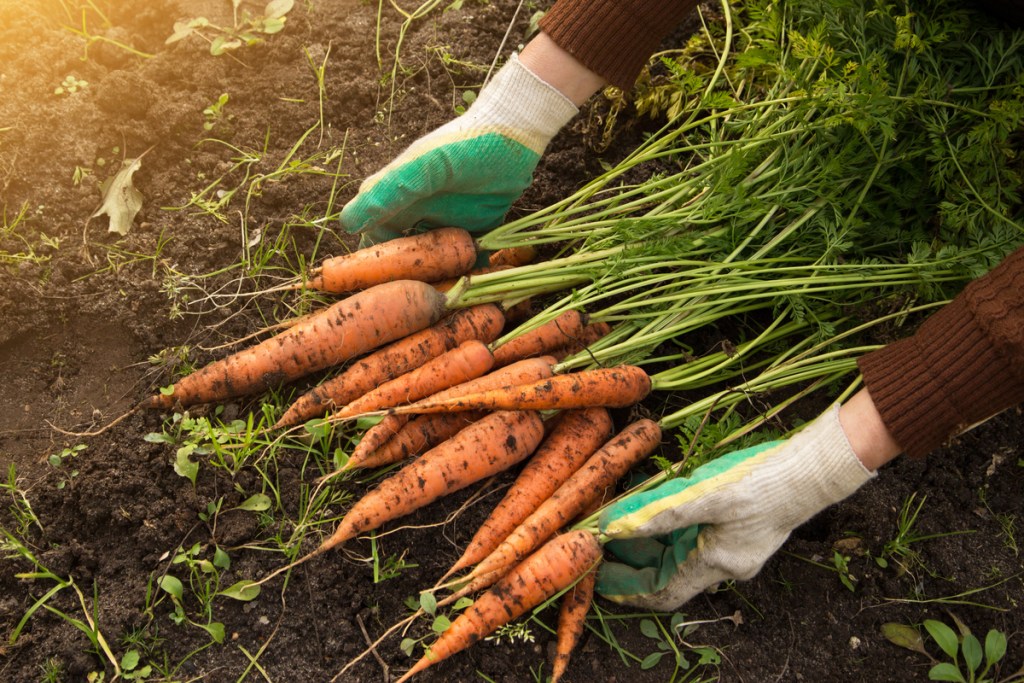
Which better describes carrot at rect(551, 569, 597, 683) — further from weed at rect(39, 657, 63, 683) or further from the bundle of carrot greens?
weed at rect(39, 657, 63, 683)

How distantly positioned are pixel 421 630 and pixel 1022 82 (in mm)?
2103

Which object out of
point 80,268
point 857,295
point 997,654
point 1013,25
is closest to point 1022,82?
point 1013,25

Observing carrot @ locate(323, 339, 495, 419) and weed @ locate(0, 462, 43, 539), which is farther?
carrot @ locate(323, 339, 495, 419)

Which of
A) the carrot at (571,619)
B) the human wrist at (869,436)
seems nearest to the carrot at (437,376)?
the carrot at (571,619)

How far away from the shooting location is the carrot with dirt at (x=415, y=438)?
2.20 meters

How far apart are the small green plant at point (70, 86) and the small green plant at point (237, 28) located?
316mm

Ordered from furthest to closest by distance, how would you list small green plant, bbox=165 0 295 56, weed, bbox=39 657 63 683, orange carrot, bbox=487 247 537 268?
small green plant, bbox=165 0 295 56 < orange carrot, bbox=487 247 537 268 < weed, bbox=39 657 63 683

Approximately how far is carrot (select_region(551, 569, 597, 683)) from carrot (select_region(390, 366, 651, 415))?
18.5 inches

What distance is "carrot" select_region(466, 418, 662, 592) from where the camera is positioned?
210cm

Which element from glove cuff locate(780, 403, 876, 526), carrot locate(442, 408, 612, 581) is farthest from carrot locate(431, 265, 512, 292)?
glove cuff locate(780, 403, 876, 526)

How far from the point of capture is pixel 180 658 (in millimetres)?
1920

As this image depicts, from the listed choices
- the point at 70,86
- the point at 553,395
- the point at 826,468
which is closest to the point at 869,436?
the point at 826,468

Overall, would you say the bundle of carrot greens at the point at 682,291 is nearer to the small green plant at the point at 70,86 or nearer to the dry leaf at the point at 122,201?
the dry leaf at the point at 122,201

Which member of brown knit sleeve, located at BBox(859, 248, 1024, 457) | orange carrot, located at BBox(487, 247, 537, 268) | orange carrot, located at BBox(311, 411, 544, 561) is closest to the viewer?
brown knit sleeve, located at BBox(859, 248, 1024, 457)
